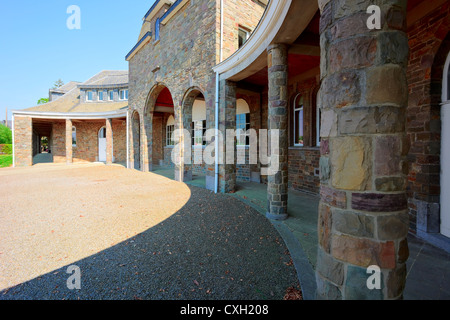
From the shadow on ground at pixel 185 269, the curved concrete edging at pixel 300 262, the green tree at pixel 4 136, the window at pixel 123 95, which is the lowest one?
the shadow on ground at pixel 185 269

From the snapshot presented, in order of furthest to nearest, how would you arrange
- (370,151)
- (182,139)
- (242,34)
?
(182,139)
(242,34)
(370,151)

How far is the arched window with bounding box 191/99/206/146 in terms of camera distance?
11617 mm

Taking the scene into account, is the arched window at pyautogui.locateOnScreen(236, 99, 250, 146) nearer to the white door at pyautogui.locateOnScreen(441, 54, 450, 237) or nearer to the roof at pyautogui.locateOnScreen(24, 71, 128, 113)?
the white door at pyautogui.locateOnScreen(441, 54, 450, 237)

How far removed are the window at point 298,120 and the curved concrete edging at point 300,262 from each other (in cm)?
397

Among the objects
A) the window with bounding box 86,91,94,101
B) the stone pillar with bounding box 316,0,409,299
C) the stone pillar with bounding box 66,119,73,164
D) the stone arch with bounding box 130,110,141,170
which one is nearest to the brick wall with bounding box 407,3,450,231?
the stone pillar with bounding box 316,0,409,299

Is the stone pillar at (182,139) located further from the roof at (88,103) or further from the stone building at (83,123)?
the roof at (88,103)

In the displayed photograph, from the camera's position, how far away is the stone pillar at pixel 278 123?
4.38m

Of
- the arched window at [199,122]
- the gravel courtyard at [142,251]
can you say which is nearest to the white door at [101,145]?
the arched window at [199,122]

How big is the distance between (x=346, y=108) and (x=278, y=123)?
9.37 ft

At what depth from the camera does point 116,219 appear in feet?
15.2

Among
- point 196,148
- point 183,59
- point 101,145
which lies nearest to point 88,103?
point 101,145

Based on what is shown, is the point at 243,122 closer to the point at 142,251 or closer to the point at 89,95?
the point at 142,251

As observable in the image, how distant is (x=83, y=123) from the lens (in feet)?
64.0

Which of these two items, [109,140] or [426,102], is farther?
[109,140]
